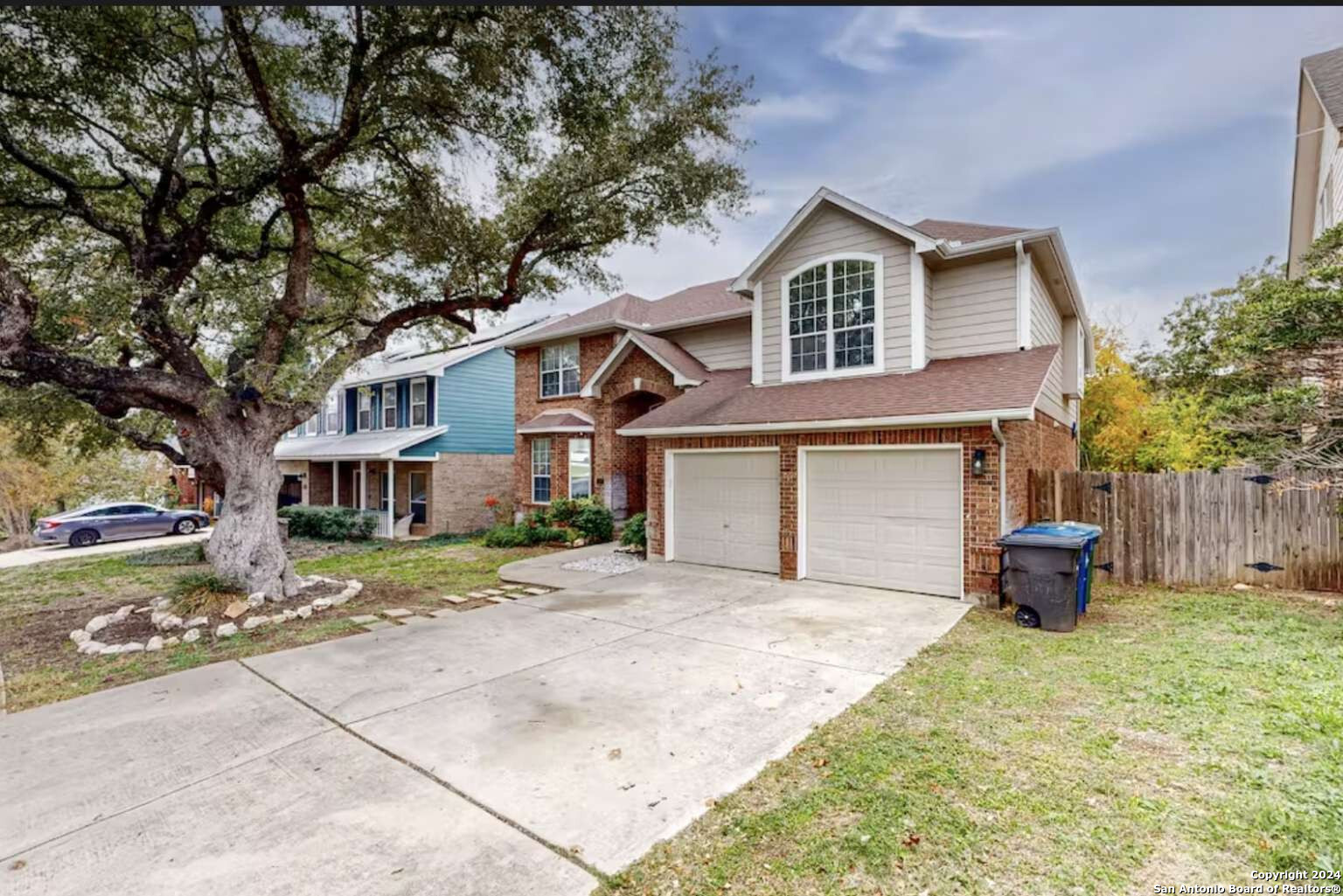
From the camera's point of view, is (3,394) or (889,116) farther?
(3,394)

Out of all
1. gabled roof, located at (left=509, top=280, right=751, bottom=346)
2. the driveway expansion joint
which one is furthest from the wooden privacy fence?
the driveway expansion joint

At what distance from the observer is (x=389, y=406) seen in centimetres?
2111

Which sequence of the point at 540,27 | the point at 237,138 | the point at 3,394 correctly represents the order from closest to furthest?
the point at 540,27, the point at 237,138, the point at 3,394

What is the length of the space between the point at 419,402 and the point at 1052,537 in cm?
1837

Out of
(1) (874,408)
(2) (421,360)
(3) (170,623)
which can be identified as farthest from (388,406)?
(1) (874,408)

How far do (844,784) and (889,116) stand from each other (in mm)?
4088

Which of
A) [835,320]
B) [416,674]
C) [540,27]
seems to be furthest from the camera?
[835,320]

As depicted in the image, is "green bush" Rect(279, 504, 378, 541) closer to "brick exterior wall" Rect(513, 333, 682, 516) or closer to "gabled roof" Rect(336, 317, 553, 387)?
"gabled roof" Rect(336, 317, 553, 387)

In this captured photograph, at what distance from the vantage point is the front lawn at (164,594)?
6242 millimetres

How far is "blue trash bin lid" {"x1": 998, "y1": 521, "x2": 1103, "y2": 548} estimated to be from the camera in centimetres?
702

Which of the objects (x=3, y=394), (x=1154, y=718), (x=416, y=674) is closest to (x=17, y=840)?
(x=416, y=674)

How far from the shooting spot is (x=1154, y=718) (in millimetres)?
4398

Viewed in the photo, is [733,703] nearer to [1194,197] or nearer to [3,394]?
[1194,197]

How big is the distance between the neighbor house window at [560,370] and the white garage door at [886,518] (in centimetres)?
869
